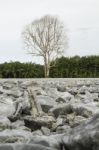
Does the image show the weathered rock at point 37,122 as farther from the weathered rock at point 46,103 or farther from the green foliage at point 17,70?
the green foliage at point 17,70

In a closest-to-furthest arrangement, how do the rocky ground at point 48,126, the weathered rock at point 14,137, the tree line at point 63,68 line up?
the rocky ground at point 48,126 < the weathered rock at point 14,137 < the tree line at point 63,68

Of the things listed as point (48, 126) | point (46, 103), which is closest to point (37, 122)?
point (48, 126)

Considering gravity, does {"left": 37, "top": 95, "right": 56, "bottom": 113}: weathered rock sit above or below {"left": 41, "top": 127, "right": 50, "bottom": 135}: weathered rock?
above

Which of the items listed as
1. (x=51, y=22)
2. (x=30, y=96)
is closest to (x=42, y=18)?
(x=51, y=22)

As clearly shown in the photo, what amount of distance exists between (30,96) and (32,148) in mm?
2753

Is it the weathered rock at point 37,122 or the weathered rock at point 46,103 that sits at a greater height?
the weathered rock at point 46,103

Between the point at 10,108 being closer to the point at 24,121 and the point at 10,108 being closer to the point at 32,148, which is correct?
the point at 24,121

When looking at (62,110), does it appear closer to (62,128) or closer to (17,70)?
(62,128)

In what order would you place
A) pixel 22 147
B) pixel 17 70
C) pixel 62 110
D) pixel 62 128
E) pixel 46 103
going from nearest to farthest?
pixel 22 147
pixel 62 128
pixel 62 110
pixel 46 103
pixel 17 70

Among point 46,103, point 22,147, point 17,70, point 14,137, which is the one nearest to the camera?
point 22,147

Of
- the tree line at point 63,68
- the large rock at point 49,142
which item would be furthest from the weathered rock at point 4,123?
the tree line at point 63,68

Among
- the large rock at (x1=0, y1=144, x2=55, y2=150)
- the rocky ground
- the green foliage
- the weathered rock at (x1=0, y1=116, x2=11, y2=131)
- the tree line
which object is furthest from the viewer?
the green foliage

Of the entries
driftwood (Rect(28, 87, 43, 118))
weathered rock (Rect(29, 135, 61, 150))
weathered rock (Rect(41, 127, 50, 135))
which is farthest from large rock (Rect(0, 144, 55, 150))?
driftwood (Rect(28, 87, 43, 118))

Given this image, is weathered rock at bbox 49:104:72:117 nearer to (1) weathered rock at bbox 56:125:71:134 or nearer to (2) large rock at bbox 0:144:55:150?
(1) weathered rock at bbox 56:125:71:134
